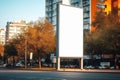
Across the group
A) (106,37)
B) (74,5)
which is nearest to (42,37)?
(106,37)

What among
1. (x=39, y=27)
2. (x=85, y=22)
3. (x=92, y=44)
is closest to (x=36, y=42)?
(x=39, y=27)

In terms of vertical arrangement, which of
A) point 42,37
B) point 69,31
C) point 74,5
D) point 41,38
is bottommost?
point 41,38

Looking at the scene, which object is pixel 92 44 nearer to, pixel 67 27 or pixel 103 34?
pixel 103 34

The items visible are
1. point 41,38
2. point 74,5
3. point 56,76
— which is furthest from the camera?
point 74,5

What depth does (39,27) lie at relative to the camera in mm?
95375

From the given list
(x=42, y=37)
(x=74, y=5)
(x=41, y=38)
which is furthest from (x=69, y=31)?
(x=74, y=5)

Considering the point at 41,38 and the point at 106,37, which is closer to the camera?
the point at 106,37

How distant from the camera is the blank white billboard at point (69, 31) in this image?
73.2 meters

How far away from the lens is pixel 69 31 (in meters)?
73.8

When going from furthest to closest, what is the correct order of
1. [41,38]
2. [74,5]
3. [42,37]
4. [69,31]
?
1. [74,5]
2. [41,38]
3. [42,37]
4. [69,31]

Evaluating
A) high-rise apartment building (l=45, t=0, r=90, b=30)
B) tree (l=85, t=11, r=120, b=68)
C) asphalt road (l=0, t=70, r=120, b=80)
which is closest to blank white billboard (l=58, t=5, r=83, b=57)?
tree (l=85, t=11, r=120, b=68)

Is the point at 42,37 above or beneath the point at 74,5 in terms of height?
beneath

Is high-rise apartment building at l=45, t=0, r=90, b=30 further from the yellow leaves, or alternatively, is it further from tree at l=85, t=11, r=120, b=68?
the yellow leaves

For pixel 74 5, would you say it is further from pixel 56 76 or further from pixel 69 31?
pixel 56 76
